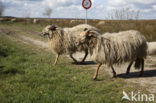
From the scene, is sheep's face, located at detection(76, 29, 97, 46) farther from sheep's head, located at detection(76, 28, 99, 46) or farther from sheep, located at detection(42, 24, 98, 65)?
sheep, located at detection(42, 24, 98, 65)

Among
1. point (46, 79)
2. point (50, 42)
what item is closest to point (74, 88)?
point (46, 79)

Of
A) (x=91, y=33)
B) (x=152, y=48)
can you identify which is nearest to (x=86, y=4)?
(x=152, y=48)

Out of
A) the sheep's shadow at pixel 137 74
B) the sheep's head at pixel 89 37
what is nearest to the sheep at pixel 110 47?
the sheep's head at pixel 89 37

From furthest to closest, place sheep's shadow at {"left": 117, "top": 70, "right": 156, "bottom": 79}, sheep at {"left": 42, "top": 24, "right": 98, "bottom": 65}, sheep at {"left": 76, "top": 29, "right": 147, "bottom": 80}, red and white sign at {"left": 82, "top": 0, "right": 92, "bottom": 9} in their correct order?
red and white sign at {"left": 82, "top": 0, "right": 92, "bottom": 9}
sheep at {"left": 42, "top": 24, "right": 98, "bottom": 65}
sheep's shadow at {"left": 117, "top": 70, "right": 156, "bottom": 79}
sheep at {"left": 76, "top": 29, "right": 147, "bottom": 80}

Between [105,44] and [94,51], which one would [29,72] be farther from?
[105,44]

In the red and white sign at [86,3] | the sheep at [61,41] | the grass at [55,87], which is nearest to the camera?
the grass at [55,87]

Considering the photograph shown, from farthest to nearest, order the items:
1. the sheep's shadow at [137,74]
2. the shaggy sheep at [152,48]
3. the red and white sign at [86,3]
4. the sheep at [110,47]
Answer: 1. the red and white sign at [86,3]
2. the shaggy sheep at [152,48]
3. the sheep's shadow at [137,74]
4. the sheep at [110,47]

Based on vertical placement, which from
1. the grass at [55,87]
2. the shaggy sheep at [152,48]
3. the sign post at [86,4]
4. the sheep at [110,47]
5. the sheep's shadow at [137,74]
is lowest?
the sheep's shadow at [137,74]

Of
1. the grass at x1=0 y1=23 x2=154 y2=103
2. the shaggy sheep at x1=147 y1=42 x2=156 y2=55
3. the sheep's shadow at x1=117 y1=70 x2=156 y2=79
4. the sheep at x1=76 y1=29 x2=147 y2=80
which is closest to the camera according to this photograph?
the grass at x1=0 y1=23 x2=154 y2=103

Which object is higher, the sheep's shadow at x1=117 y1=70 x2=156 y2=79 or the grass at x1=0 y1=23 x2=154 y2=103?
the grass at x1=0 y1=23 x2=154 y2=103

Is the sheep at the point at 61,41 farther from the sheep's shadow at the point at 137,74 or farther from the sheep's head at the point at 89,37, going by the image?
the sheep's shadow at the point at 137,74

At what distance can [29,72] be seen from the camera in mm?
6047

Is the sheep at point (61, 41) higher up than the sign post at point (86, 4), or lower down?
lower down

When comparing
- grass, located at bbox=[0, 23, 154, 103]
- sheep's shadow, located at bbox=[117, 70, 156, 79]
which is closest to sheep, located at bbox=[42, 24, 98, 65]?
grass, located at bbox=[0, 23, 154, 103]
